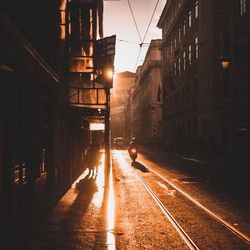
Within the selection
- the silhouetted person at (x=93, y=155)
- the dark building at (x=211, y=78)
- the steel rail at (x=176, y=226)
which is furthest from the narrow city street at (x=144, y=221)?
the dark building at (x=211, y=78)

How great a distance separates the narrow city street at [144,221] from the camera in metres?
6.18

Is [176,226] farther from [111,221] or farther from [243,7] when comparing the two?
[243,7]

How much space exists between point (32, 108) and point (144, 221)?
5.34 meters

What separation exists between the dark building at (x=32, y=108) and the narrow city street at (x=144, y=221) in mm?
1022

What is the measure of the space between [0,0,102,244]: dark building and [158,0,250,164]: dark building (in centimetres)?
942

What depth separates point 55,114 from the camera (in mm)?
14977

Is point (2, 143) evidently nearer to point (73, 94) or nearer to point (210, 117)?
point (73, 94)

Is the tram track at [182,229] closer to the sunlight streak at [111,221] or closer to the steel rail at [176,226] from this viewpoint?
the steel rail at [176,226]

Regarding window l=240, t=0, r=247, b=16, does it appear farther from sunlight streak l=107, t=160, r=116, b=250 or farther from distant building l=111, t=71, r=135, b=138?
distant building l=111, t=71, r=135, b=138

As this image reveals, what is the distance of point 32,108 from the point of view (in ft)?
36.9

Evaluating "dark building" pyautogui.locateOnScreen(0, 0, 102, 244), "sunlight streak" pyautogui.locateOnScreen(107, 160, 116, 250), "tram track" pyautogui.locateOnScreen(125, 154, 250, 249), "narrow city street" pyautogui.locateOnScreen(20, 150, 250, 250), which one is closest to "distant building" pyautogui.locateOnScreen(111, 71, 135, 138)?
"dark building" pyautogui.locateOnScreen(0, 0, 102, 244)

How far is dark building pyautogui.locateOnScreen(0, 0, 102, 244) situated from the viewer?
8.27 meters

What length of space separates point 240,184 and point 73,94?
9.56 m

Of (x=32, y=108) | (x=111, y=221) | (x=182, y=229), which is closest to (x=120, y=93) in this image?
(x=32, y=108)
